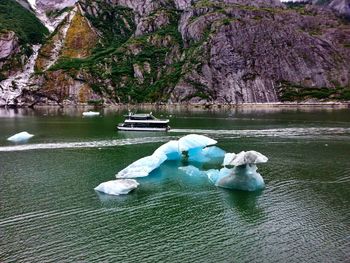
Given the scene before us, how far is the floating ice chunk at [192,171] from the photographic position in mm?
61444

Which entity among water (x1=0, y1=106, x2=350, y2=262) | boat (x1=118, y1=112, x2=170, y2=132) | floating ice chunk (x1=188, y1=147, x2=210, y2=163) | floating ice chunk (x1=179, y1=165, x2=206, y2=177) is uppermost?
boat (x1=118, y1=112, x2=170, y2=132)

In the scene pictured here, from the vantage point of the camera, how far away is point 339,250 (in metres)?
33.9

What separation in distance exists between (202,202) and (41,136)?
70634 millimetres

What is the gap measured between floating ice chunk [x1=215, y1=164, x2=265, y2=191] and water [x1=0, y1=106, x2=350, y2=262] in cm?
115

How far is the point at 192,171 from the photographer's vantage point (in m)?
63.0

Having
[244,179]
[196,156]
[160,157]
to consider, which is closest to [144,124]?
[196,156]

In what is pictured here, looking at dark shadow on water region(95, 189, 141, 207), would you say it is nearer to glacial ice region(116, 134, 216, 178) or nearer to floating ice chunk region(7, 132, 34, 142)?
glacial ice region(116, 134, 216, 178)

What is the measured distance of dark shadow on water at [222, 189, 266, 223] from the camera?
43109 mm

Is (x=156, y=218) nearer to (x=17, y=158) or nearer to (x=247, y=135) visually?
(x=17, y=158)

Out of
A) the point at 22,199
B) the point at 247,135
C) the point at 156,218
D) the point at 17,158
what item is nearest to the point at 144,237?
the point at 156,218

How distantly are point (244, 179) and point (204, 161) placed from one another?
20550 mm

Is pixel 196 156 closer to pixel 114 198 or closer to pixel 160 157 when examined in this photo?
pixel 160 157

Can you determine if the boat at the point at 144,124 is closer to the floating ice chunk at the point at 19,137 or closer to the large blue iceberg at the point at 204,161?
the floating ice chunk at the point at 19,137

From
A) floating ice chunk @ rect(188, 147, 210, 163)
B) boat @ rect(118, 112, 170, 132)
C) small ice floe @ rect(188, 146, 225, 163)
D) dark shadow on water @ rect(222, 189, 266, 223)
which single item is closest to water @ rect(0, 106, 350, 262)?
dark shadow on water @ rect(222, 189, 266, 223)
